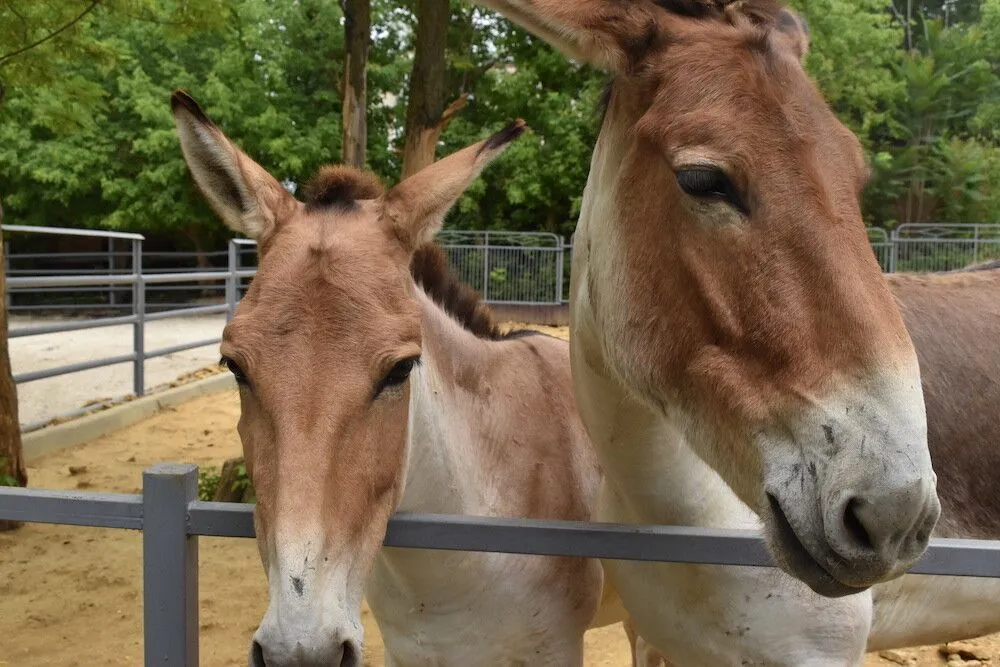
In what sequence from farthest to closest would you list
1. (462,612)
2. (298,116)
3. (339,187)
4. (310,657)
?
(298,116) < (462,612) < (339,187) < (310,657)

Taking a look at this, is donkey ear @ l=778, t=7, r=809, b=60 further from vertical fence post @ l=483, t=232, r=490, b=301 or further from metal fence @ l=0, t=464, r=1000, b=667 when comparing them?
vertical fence post @ l=483, t=232, r=490, b=301

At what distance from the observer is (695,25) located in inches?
69.3

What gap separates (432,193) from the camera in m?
2.19

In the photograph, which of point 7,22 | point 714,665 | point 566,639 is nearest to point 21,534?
point 7,22

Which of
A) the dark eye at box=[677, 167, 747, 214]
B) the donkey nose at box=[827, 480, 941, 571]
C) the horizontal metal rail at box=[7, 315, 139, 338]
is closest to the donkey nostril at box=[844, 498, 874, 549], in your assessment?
the donkey nose at box=[827, 480, 941, 571]

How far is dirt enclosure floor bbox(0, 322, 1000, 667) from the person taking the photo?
14.1ft

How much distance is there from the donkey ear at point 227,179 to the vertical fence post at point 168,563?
2.21ft

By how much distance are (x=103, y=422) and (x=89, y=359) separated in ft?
15.5

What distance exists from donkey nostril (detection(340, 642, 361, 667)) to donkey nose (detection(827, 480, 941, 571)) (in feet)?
3.05

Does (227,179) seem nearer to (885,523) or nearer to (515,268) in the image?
(885,523)

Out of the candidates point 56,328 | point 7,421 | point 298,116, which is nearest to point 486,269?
point 298,116

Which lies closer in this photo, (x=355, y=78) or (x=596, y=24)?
(x=596, y=24)

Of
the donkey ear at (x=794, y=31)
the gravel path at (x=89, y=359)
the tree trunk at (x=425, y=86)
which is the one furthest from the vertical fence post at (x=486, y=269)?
the donkey ear at (x=794, y=31)

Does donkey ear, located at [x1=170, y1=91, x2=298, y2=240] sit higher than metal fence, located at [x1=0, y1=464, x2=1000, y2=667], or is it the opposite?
donkey ear, located at [x1=170, y1=91, x2=298, y2=240]
